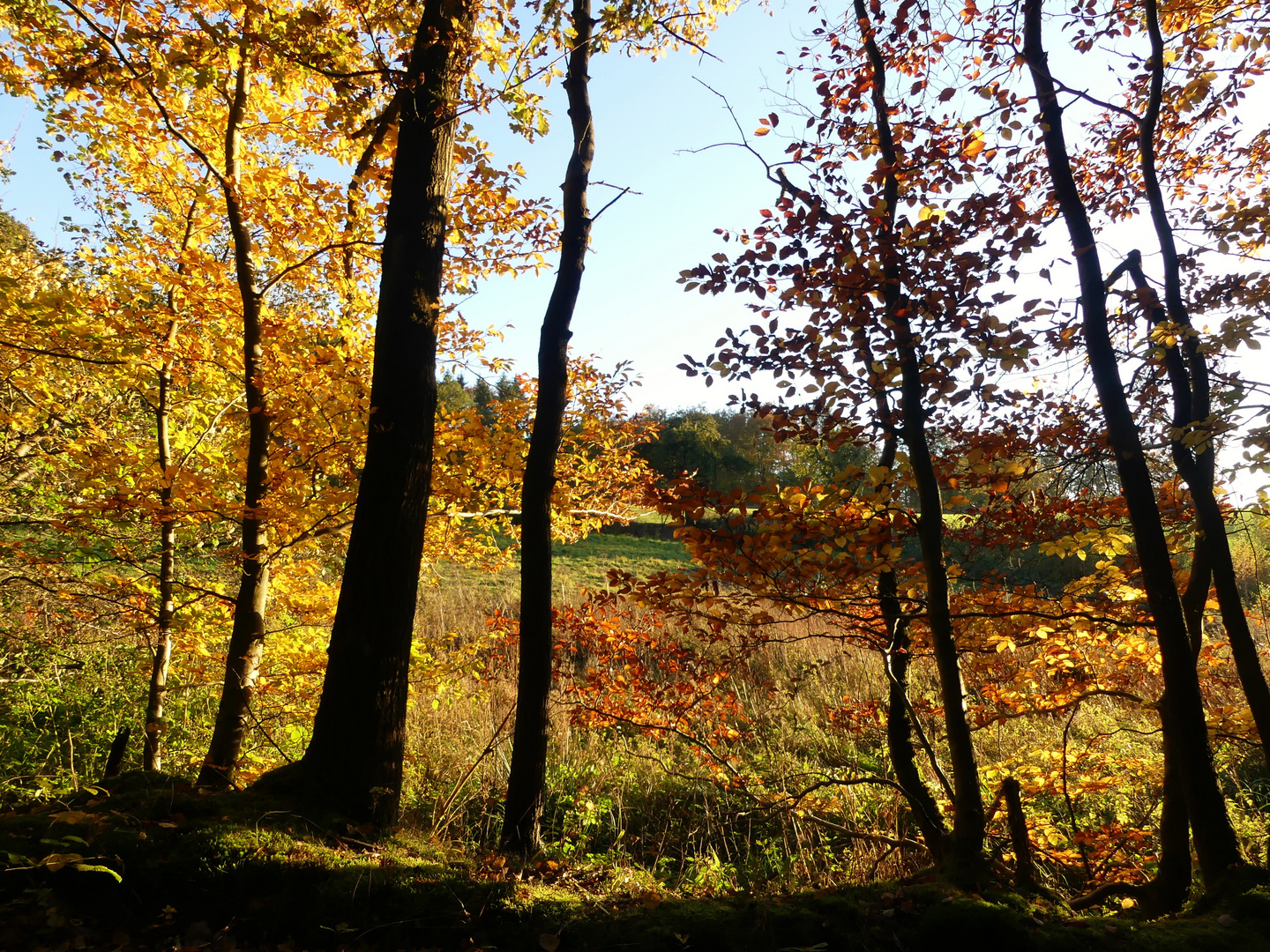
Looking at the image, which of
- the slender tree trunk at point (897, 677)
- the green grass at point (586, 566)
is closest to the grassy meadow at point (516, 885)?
the slender tree trunk at point (897, 677)

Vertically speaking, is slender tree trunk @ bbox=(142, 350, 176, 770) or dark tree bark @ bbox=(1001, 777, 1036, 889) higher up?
slender tree trunk @ bbox=(142, 350, 176, 770)

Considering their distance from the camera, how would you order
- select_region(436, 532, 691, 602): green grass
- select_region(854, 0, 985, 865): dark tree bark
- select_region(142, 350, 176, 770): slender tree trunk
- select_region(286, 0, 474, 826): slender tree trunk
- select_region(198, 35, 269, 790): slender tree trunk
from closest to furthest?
select_region(854, 0, 985, 865): dark tree bark → select_region(286, 0, 474, 826): slender tree trunk → select_region(198, 35, 269, 790): slender tree trunk → select_region(142, 350, 176, 770): slender tree trunk → select_region(436, 532, 691, 602): green grass

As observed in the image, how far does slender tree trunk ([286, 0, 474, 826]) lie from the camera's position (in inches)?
126

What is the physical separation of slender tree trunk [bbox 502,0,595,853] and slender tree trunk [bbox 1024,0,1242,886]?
9.51ft

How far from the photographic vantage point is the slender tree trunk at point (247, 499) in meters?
4.86

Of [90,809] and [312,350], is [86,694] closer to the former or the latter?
[312,350]

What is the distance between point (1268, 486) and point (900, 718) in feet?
8.04

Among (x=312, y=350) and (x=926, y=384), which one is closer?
(x=926, y=384)

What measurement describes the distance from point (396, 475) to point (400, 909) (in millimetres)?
2138

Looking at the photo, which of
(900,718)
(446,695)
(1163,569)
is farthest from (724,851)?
(1163,569)

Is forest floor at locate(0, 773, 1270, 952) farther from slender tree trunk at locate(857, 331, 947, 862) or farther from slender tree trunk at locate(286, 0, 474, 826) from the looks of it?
slender tree trunk at locate(857, 331, 947, 862)

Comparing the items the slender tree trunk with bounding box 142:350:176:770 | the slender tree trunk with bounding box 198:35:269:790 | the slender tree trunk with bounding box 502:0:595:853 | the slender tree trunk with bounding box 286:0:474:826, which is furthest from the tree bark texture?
the slender tree trunk with bounding box 142:350:176:770

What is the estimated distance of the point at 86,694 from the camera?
7742 mm

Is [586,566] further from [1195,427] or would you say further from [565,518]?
[1195,427]
